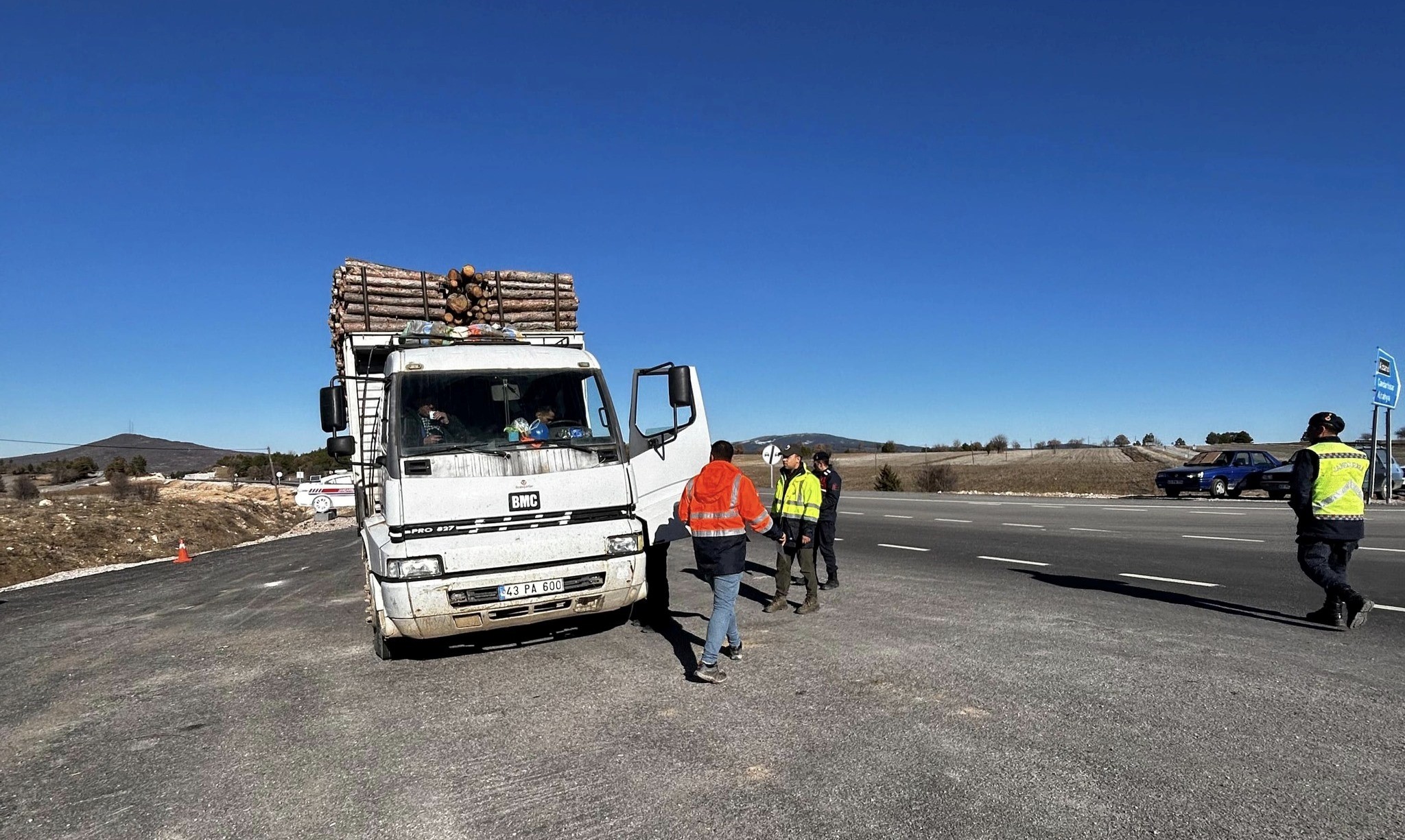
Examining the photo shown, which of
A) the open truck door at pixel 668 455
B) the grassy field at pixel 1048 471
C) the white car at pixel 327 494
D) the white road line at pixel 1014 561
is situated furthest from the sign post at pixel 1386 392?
the white car at pixel 327 494

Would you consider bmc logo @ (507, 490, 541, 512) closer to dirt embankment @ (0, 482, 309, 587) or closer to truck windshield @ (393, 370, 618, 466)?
truck windshield @ (393, 370, 618, 466)

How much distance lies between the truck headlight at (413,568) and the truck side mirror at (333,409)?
5.27ft

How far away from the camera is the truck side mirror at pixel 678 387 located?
7.25 m

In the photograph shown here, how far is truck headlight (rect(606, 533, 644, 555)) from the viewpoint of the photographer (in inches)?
254

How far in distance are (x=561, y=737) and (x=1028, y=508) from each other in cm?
2085

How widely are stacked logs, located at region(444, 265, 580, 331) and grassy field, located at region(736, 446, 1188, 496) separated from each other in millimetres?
29473

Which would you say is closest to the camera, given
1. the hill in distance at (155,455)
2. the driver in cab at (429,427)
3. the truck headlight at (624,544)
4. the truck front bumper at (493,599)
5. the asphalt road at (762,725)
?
the asphalt road at (762,725)

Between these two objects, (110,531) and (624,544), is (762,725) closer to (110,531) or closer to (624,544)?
(624,544)

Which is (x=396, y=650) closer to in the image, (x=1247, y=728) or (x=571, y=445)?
(x=571, y=445)

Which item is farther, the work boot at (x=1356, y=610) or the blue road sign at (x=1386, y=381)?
the blue road sign at (x=1386, y=381)

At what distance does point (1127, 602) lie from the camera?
27.7ft

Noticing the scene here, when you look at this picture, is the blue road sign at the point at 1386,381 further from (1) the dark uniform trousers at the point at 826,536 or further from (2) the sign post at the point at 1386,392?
(1) the dark uniform trousers at the point at 826,536

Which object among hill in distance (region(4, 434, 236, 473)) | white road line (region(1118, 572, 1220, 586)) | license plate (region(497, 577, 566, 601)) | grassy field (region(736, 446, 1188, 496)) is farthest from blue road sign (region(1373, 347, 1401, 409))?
→ hill in distance (region(4, 434, 236, 473))

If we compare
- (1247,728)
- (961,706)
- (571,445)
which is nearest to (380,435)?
(571,445)
